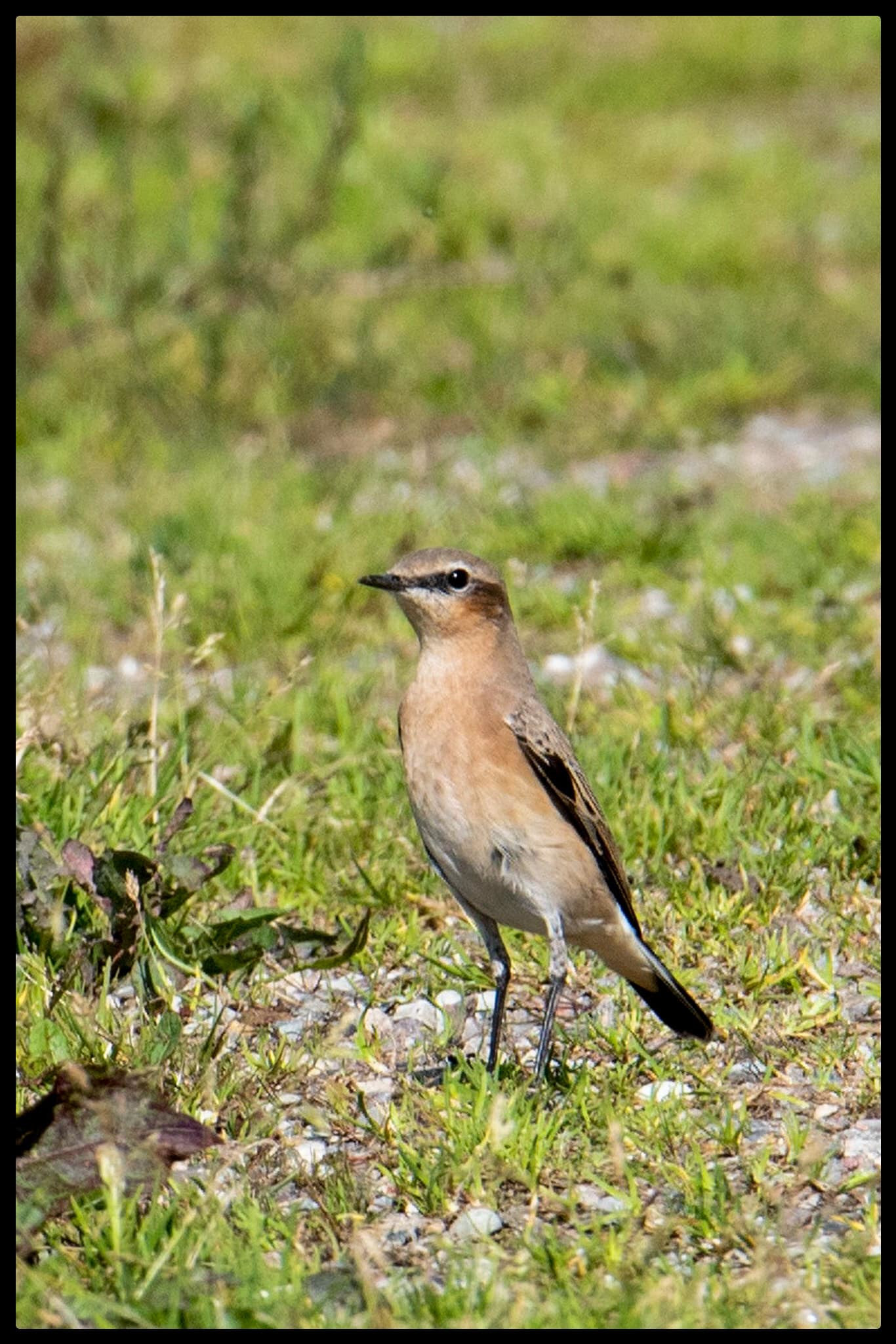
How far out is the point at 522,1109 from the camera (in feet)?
14.9

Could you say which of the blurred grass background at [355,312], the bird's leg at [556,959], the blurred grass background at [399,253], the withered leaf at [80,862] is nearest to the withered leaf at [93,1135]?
the withered leaf at [80,862]

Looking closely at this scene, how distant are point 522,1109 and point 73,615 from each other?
13.9ft

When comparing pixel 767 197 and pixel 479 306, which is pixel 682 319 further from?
pixel 767 197

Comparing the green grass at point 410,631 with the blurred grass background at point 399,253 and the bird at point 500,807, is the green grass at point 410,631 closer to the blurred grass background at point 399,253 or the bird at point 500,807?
the blurred grass background at point 399,253

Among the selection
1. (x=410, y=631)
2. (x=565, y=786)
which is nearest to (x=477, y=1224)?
(x=565, y=786)

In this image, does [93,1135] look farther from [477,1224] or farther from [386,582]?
[386,582]

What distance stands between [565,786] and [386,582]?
0.78 m

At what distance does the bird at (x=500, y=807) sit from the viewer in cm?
501

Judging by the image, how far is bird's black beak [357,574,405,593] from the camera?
5177 mm

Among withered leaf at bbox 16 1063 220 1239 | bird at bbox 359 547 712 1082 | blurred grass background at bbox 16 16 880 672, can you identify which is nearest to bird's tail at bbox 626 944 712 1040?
bird at bbox 359 547 712 1082

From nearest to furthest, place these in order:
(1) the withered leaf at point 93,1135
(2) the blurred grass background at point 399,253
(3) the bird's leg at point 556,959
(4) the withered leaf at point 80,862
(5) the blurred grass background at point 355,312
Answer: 1. (1) the withered leaf at point 93,1135
2. (3) the bird's leg at point 556,959
3. (4) the withered leaf at point 80,862
4. (5) the blurred grass background at point 355,312
5. (2) the blurred grass background at point 399,253

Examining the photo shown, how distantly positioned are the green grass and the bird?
0.23m

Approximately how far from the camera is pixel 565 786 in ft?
17.1
